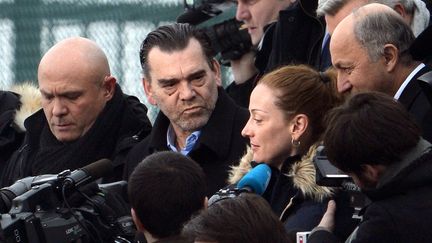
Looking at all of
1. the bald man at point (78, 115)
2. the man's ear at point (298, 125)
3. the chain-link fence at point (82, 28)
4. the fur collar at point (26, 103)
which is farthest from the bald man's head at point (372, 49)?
→ the chain-link fence at point (82, 28)

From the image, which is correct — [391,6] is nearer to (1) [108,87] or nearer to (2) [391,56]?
(2) [391,56]

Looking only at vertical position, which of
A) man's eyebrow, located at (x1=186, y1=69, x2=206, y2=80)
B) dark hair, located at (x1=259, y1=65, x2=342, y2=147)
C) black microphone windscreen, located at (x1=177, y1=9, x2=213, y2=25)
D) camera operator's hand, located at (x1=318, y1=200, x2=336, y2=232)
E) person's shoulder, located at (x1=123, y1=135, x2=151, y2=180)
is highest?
dark hair, located at (x1=259, y1=65, x2=342, y2=147)

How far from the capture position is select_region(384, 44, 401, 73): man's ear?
468cm

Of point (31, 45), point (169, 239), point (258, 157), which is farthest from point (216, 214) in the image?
point (31, 45)

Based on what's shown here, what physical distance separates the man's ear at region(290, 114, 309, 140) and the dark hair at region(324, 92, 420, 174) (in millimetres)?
631

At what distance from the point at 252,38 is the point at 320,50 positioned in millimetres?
783

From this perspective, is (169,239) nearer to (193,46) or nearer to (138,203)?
(138,203)

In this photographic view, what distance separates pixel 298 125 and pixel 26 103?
2305 millimetres

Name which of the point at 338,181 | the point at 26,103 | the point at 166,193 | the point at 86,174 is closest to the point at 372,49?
the point at 338,181

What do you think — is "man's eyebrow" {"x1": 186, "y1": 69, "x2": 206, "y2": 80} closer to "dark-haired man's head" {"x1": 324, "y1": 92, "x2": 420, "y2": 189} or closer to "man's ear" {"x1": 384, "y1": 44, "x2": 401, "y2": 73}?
"man's ear" {"x1": 384, "y1": 44, "x2": 401, "y2": 73}

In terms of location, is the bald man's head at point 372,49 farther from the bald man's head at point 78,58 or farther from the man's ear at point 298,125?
the bald man's head at point 78,58

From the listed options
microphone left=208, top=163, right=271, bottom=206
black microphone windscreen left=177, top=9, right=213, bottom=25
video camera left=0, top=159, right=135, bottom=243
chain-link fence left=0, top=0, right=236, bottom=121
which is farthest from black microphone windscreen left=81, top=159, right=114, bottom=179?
chain-link fence left=0, top=0, right=236, bottom=121

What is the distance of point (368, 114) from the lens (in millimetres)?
4023

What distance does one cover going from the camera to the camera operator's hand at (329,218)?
13.8 feet
